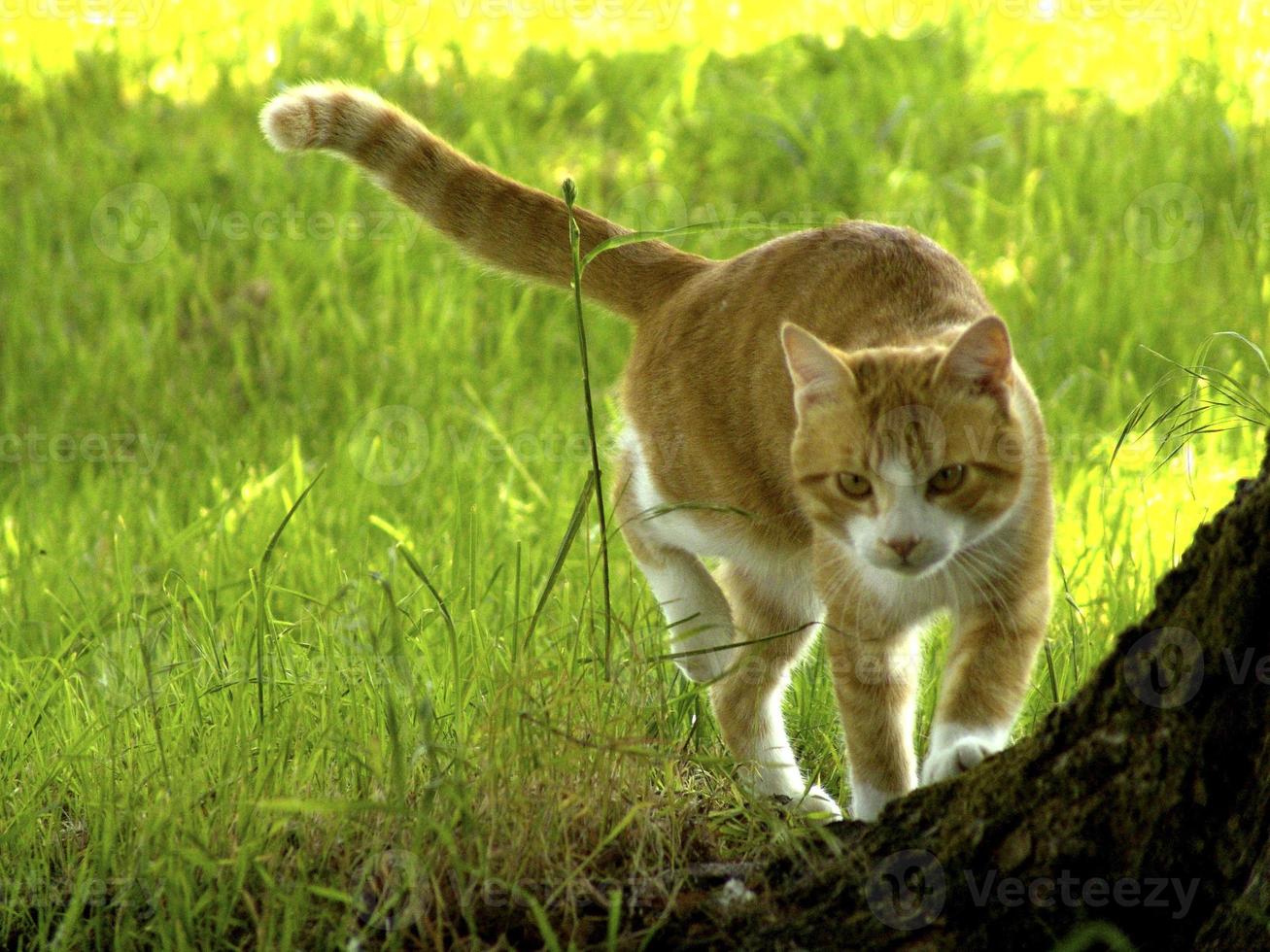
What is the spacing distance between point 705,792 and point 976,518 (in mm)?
667

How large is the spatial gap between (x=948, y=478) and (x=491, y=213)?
1.29 meters

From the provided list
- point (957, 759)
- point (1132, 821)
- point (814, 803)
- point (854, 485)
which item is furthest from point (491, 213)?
point (1132, 821)

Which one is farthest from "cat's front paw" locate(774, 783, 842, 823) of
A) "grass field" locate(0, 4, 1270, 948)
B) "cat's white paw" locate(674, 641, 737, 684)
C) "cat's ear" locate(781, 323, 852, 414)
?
"cat's ear" locate(781, 323, 852, 414)

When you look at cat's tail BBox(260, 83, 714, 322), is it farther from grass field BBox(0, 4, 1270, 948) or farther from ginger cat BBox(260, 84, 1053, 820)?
grass field BBox(0, 4, 1270, 948)

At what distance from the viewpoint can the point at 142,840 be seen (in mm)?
2072

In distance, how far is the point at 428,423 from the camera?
5172 millimetres

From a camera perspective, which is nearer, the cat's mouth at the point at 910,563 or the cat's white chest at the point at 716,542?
the cat's mouth at the point at 910,563

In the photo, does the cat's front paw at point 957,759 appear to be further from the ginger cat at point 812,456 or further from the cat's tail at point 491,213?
the cat's tail at point 491,213

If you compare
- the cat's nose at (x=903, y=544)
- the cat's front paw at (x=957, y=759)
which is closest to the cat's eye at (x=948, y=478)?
the cat's nose at (x=903, y=544)

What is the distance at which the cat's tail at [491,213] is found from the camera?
309cm

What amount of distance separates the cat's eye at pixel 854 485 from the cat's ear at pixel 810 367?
0.14 m

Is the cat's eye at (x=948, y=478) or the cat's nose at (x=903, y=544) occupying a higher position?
the cat's eye at (x=948, y=478)

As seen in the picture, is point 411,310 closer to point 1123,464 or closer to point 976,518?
point 1123,464

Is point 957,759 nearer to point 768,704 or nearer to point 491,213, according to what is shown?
point 768,704
